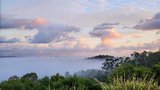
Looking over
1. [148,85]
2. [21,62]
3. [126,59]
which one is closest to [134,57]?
[126,59]

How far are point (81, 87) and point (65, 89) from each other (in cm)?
58

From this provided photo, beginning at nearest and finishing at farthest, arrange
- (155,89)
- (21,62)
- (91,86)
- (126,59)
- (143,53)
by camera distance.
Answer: (155,89) → (91,86) → (126,59) → (143,53) → (21,62)

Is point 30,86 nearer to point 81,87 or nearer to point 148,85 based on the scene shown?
point 81,87

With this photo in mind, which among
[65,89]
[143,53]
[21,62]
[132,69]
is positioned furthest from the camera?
[21,62]

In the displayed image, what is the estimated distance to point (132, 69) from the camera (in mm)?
19281

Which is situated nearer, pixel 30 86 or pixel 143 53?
pixel 30 86

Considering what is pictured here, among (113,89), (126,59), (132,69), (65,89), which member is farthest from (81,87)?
(126,59)

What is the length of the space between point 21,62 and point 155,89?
32892mm

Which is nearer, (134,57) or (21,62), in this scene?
(134,57)

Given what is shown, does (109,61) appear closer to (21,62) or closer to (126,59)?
(126,59)

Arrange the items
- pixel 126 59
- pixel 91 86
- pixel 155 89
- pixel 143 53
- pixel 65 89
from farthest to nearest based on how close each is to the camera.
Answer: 1. pixel 143 53
2. pixel 126 59
3. pixel 91 86
4. pixel 65 89
5. pixel 155 89

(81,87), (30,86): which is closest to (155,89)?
(81,87)

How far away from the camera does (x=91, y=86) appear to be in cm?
1573

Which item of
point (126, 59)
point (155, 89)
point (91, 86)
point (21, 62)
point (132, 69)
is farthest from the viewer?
point (21, 62)
